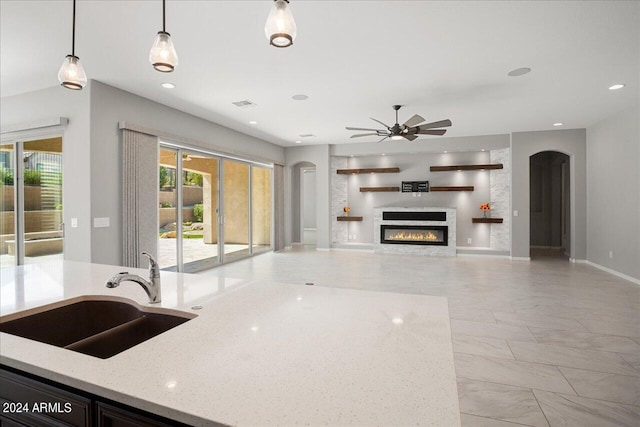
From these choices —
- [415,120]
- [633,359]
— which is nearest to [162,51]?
[415,120]

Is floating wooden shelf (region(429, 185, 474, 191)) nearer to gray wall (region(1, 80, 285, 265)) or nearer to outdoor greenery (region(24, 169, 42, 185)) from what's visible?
gray wall (region(1, 80, 285, 265))

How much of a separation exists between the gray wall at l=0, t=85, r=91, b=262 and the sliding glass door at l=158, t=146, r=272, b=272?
1135 mm

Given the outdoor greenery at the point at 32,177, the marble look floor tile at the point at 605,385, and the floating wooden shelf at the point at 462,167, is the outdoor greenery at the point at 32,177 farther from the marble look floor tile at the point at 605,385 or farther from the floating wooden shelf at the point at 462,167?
the floating wooden shelf at the point at 462,167

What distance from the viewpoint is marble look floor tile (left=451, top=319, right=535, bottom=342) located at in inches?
127

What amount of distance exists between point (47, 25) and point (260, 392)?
377 cm

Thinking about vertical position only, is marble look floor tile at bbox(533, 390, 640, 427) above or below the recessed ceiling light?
below

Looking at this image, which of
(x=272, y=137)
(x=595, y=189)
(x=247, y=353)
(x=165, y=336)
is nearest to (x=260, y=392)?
(x=247, y=353)

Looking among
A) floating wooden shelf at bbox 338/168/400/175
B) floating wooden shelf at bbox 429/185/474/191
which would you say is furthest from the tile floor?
floating wooden shelf at bbox 338/168/400/175

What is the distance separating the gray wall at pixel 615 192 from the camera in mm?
5340

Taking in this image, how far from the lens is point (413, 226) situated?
8.38m

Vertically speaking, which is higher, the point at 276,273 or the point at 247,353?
the point at 247,353

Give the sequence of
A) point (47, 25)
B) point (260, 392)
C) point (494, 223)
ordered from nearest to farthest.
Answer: point (260, 392)
point (47, 25)
point (494, 223)

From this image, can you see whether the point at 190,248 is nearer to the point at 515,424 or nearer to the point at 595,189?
the point at 515,424

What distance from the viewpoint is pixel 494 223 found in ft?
26.0
